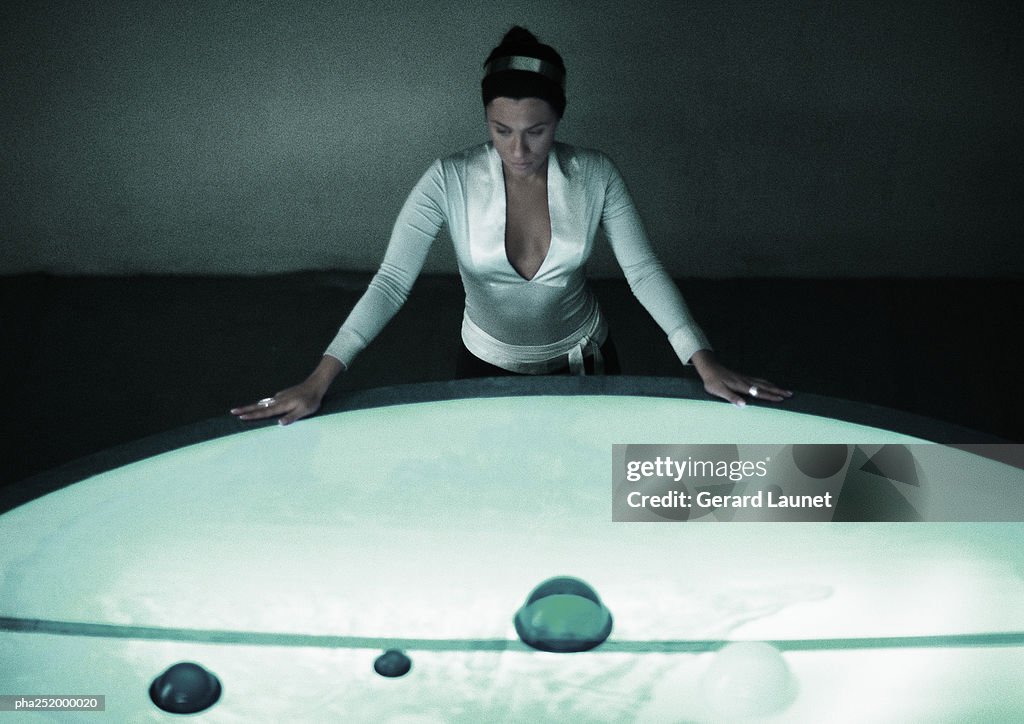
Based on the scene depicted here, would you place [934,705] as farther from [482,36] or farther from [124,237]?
[124,237]

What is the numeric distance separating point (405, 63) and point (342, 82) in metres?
0.26

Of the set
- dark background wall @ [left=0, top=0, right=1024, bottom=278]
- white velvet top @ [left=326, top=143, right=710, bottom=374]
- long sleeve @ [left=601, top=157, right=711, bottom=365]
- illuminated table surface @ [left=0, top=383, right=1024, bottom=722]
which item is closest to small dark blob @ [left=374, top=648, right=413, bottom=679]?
illuminated table surface @ [left=0, top=383, right=1024, bottom=722]

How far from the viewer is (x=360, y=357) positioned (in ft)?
10.8

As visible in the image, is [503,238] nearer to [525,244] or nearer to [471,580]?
[525,244]

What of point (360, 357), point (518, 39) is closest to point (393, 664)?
point (518, 39)

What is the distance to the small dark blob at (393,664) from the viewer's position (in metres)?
1.07

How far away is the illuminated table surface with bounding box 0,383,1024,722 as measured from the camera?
104cm

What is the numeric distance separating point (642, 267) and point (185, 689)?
36.2 inches

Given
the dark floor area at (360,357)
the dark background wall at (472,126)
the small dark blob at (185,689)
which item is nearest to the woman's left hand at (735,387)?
the small dark blob at (185,689)

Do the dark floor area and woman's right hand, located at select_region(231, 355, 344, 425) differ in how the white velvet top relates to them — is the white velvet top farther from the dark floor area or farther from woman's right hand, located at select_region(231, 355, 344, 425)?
the dark floor area

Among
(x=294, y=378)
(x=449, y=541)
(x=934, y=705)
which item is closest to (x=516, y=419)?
(x=449, y=541)

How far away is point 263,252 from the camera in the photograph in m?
4.07

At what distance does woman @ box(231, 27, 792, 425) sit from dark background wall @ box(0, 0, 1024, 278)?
93.4 inches

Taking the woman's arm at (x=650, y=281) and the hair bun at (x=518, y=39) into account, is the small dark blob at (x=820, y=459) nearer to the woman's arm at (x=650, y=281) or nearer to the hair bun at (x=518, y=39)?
the woman's arm at (x=650, y=281)
